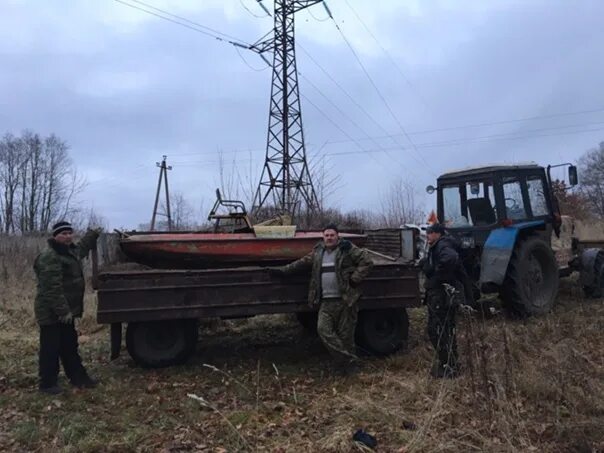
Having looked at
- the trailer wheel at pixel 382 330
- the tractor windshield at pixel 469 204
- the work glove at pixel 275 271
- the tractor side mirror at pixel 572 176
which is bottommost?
the trailer wheel at pixel 382 330

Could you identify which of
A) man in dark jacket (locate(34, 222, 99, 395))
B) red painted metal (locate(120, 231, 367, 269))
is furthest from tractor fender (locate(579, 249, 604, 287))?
man in dark jacket (locate(34, 222, 99, 395))

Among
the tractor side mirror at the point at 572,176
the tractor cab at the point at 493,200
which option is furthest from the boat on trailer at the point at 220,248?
the tractor side mirror at the point at 572,176

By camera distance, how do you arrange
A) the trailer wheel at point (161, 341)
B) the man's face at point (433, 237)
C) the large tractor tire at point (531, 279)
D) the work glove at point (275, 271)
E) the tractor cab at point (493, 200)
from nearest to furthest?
the man's face at point (433, 237)
the trailer wheel at point (161, 341)
the work glove at point (275, 271)
the large tractor tire at point (531, 279)
the tractor cab at point (493, 200)

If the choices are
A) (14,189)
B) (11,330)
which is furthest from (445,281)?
(14,189)

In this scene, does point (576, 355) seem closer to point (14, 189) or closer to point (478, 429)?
point (478, 429)

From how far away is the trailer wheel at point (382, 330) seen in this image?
6.93 metres

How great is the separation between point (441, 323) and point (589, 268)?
17.1 ft

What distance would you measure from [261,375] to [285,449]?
2153mm

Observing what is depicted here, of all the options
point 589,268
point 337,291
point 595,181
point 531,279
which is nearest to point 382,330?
point 337,291

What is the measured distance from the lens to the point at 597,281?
9.77m

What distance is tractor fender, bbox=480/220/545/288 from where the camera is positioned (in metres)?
8.24

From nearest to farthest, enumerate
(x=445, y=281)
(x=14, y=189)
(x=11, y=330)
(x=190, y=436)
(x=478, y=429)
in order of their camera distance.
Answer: (x=478, y=429), (x=190, y=436), (x=445, y=281), (x=11, y=330), (x=14, y=189)

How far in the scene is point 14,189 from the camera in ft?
147

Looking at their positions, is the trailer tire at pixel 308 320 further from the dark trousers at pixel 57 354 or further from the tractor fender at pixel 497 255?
the dark trousers at pixel 57 354
